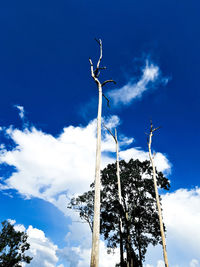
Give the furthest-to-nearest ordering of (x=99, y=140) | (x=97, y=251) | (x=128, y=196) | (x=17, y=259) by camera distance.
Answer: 1. (x=17, y=259)
2. (x=128, y=196)
3. (x=99, y=140)
4. (x=97, y=251)

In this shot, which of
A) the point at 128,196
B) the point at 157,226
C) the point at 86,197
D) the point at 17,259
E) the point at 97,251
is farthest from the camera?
the point at 17,259

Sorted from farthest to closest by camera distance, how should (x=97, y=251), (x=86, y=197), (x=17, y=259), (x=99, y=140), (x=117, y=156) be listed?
(x=17, y=259) < (x=86, y=197) < (x=117, y=156) < (x=99, y=140) < (x=97, y=251)

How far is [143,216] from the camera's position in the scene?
2153 centimetres

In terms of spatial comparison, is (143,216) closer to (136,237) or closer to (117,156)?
(136,237)

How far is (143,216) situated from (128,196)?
9.57 ft

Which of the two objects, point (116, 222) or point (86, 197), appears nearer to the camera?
point (116, 222)

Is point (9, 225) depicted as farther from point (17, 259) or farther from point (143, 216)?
point (143, 216)

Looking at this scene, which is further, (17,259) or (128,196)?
(17,259)

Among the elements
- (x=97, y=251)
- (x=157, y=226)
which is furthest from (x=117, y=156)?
(x=97, y=251)

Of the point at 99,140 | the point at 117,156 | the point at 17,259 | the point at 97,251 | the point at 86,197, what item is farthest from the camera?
the point at 17,259

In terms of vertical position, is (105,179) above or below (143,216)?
above

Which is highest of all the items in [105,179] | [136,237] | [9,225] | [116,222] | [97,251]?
[105,179]

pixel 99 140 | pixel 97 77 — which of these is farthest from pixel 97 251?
pixel 97 77

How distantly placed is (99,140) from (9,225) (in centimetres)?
4336
